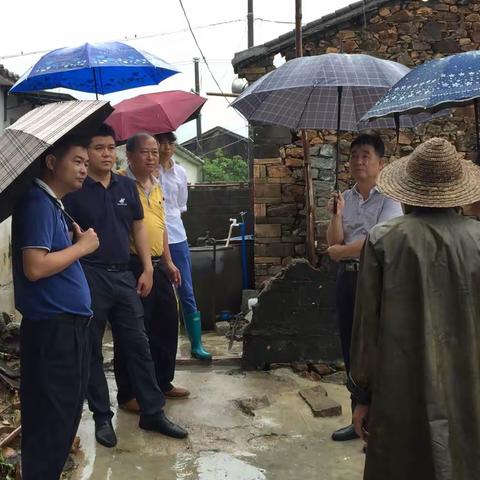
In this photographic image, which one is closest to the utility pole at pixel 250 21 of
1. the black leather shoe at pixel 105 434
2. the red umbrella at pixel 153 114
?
the red umbrella at pixel 153 114

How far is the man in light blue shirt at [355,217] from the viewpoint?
3.34 metres

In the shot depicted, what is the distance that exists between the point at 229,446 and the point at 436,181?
2.10m

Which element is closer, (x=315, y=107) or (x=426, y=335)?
(x=426, y=335)

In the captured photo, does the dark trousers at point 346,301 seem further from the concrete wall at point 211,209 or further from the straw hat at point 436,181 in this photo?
the concrete wall at point 211,209

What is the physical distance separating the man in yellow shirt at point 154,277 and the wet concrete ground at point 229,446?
0.89 feet

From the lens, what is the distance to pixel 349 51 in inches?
285

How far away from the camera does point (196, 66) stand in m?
27.2

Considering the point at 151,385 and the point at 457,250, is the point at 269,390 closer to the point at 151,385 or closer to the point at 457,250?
the point at 151,385

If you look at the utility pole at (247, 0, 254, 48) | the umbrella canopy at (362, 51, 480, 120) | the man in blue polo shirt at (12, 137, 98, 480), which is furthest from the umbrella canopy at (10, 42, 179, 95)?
the utility pole at (247, 0, 254, 48)

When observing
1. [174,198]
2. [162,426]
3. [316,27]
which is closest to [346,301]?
[162,426]

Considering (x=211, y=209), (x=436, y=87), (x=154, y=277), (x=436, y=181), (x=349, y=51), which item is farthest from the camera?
(x=211, y=209)

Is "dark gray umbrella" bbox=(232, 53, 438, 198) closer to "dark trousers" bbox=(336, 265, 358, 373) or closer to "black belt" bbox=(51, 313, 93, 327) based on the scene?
"dark trousers" bbox=(336, 265, 358, 373)

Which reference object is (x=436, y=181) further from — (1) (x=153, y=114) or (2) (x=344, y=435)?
(1) (x=153, y=114)

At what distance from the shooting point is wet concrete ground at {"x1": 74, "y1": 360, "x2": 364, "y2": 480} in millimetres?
3098
